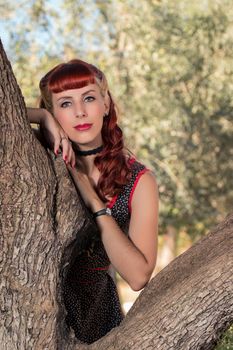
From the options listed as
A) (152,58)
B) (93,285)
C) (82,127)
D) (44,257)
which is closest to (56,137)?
(82,127)

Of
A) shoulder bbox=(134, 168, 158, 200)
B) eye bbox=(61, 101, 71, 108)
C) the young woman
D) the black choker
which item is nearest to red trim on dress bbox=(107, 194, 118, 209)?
the young woman

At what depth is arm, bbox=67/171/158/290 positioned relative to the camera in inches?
123

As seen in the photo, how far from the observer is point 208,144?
42.1 ft

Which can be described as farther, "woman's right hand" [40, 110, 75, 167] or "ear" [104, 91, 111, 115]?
"ear" [104, 91, 111, 115]

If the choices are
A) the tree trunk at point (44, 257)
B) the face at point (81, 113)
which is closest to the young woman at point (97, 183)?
the face at point (81, 113)

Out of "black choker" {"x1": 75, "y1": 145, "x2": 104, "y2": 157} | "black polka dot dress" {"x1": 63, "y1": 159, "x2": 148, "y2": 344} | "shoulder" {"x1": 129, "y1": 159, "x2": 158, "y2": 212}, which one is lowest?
"black polka dot dress" {"x1": 63, "y1": 159, "x2": 148, "y2": 344}

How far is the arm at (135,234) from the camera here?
3127 mm

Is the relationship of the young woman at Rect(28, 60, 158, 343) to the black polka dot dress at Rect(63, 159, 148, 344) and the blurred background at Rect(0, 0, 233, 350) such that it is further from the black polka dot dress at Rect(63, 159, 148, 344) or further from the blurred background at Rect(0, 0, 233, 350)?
the blurred background at Rect(0, 0, 233, 350)

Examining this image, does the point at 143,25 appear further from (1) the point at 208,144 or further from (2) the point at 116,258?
(2) the point at 116,258

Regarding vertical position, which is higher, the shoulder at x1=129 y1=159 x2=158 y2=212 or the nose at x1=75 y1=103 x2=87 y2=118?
the nose at x1=75 y1=103 x2=87 y2=118

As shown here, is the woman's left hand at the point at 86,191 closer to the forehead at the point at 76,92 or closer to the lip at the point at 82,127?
the lip at the point at 82,127

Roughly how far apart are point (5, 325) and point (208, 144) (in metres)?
10.1

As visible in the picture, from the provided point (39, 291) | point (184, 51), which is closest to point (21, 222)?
point (39, 291)

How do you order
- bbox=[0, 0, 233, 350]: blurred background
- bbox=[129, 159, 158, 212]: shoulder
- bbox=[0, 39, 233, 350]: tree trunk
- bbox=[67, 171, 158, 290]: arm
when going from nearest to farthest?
bbox=[0, 39, 233, 350]: tree trunk < bbox=[67, 171, 158, 290]: arm < bbox=[129, 159, 158, 212]: shoulder < bbox=[0, 0, 233, 350]: blurred background
